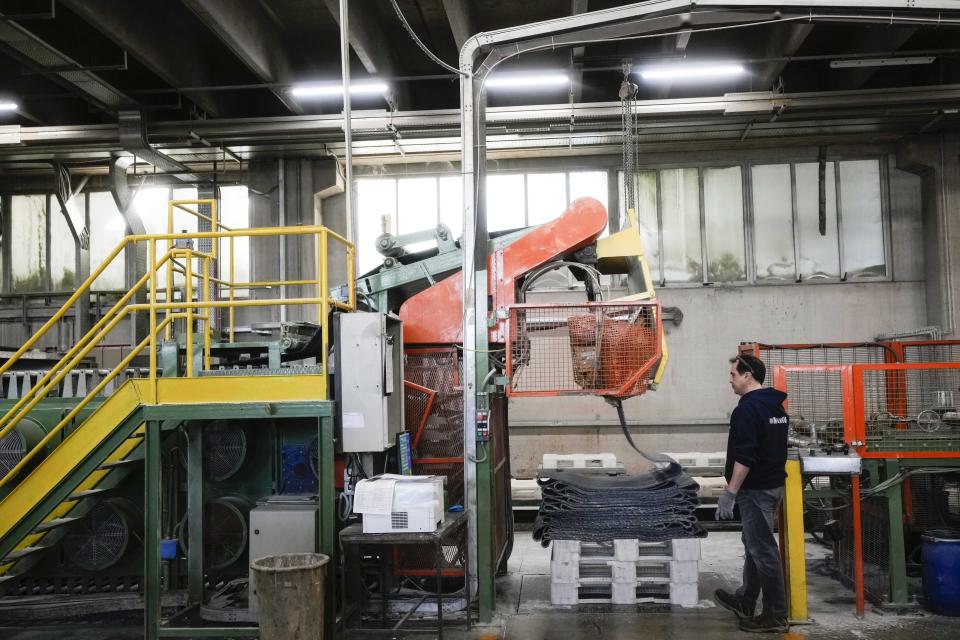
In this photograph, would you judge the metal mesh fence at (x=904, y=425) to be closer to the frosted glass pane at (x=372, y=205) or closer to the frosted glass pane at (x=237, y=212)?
the frosted glass pane at (x=372, y=205)

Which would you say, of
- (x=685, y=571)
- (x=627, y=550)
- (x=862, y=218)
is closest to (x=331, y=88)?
(x=627, y=550)

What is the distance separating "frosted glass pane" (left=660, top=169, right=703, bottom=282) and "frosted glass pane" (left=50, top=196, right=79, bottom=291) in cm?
1014

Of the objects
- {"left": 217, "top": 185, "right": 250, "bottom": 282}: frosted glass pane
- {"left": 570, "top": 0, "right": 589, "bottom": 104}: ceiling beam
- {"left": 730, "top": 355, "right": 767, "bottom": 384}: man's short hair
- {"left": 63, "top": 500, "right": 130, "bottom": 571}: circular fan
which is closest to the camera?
{"left": 730, "top": 355, "right": 767, "bottom": 384}: man's short hair

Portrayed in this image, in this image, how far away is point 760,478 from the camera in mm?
6137

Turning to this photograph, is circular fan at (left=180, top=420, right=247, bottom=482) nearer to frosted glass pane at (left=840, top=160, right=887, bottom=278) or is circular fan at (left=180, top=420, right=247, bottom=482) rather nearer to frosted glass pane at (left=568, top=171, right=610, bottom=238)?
frosted glass pane at (left=568, top=171, right=610, bottom=238)

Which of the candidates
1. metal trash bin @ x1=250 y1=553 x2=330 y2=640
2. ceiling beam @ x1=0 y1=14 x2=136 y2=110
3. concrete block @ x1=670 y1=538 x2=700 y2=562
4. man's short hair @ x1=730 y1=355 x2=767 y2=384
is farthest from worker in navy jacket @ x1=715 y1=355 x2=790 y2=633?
ceiling beam @ x1=0 y1=14 x2=136 y2=110

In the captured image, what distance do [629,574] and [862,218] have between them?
27.9 ft

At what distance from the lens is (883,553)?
7055 millimetres

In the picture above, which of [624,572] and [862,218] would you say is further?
[862,218]

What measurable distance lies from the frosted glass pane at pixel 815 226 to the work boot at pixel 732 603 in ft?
23.5

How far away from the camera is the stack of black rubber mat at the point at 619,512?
6809mm

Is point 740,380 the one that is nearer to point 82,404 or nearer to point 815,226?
point 82,404

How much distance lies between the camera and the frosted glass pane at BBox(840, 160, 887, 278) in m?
12.6

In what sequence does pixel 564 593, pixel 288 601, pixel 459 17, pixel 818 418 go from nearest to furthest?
1. pixel 288 601
2. pixel 564 593
3. pixel 818 418
4. pixel 459 17
